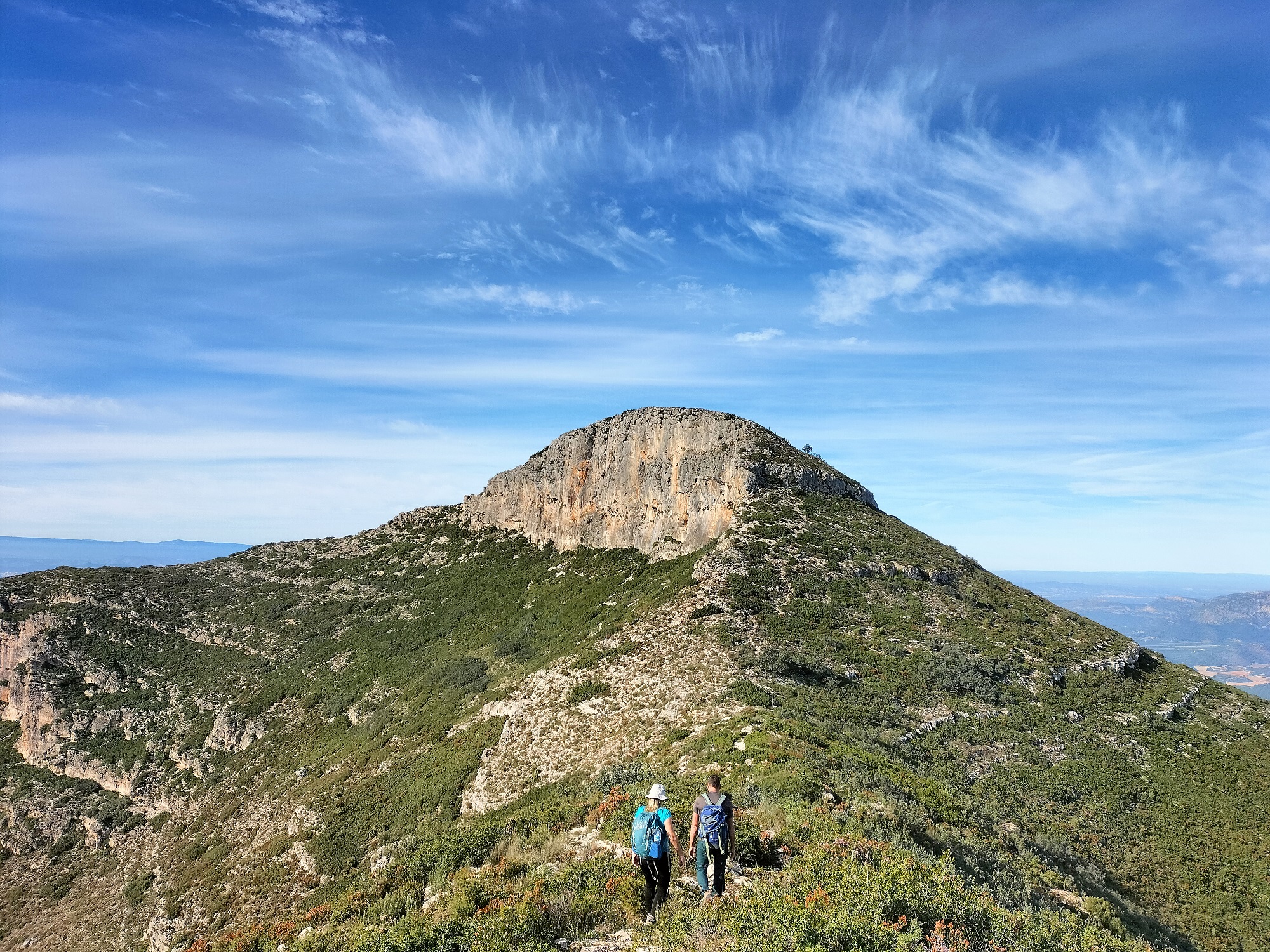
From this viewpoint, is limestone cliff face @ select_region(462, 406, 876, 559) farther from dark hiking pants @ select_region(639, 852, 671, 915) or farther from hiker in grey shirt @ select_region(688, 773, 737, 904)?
dark hiking pants @ select_region(639, 852, 671, 915)

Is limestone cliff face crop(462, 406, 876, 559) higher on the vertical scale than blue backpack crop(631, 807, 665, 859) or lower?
higher

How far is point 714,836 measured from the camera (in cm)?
1036

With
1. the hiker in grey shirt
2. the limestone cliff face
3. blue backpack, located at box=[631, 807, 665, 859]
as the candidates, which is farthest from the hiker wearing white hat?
the limestone cliff face

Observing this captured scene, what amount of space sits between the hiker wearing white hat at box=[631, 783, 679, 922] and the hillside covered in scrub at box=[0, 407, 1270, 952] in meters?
0.52

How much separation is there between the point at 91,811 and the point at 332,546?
45041 millimetres

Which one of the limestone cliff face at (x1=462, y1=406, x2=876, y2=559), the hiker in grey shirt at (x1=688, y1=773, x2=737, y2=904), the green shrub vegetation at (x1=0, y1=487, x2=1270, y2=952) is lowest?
the green shrub vegetation at (x1=0, y1=487, x2=1270, y2=952)

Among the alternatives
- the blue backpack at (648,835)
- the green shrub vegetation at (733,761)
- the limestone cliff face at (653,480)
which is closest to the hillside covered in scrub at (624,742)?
the green shrub vegetation at (733,761)

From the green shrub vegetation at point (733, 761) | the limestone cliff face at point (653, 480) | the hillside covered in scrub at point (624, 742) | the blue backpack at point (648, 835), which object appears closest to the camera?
the blue backpack at point (648, 835)

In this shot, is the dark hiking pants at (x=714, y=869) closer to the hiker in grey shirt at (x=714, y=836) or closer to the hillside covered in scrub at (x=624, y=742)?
the hiker in grey shirt at (x=714, y=836)

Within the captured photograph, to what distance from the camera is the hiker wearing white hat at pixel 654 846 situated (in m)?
10.1

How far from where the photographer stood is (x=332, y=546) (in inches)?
3583

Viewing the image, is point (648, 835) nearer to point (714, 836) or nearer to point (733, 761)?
point (714, 836)

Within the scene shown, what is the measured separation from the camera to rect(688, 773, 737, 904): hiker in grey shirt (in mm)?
10328

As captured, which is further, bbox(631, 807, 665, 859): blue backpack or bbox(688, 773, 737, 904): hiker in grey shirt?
bbox(688, 773, 737, 904): hiker in grey shirt
